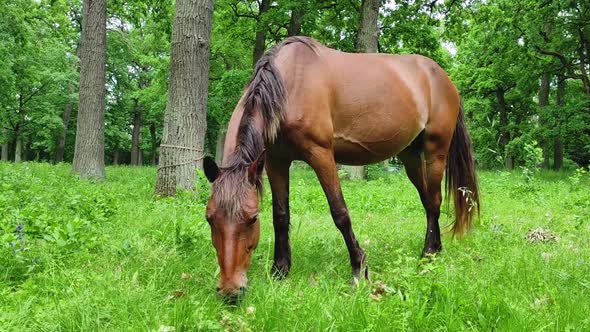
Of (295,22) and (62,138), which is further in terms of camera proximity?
(62,138)

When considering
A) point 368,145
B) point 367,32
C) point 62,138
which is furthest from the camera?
point 62,138

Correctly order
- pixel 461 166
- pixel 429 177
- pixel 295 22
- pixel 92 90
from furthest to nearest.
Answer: pixel 295 22 → pixel 92 90 → pixel 461 166 → pixel 429 177

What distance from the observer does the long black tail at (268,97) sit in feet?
10.4

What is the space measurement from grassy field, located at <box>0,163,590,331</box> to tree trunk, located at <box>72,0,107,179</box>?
197 inches

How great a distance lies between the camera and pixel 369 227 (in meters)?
5.72

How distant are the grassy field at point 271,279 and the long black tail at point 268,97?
0.92 metres

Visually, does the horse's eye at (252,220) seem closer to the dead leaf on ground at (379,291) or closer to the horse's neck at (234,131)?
the horse's neck at (234,131)

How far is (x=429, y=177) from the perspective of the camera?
4.65 m

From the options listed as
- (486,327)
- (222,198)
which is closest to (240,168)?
(222,198)

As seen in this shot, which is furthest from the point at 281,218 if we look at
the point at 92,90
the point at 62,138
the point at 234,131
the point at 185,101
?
the point at 62,138

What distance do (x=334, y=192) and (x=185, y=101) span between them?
4.02 metres

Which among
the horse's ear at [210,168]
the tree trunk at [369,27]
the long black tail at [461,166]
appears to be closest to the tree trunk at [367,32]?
the tree trunk at [369,27]

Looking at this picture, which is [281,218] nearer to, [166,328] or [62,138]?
[166,328]

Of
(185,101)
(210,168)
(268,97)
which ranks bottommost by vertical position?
(210,168)
